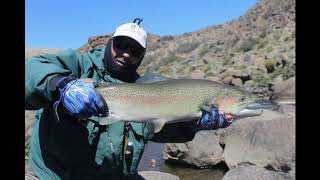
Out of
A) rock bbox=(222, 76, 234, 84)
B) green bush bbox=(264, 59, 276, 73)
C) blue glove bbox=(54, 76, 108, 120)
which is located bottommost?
rock bbox=(222, 76, 234, 84)

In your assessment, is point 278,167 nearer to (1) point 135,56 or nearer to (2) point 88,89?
(1) point 135,56

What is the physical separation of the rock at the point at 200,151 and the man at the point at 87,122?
5936mm

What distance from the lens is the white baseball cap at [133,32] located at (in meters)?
4.11

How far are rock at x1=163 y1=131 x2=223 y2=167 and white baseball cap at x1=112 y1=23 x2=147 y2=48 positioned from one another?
630 centimetres

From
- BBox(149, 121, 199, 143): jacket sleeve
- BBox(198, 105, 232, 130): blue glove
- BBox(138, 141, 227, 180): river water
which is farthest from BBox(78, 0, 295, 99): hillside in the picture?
BBox(198, 105, 232, 130): blue glove

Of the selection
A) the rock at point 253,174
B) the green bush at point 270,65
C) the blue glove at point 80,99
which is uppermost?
the blue glove at point 80,99

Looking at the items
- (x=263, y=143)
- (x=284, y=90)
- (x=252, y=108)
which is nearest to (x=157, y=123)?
(x=252, y=108)

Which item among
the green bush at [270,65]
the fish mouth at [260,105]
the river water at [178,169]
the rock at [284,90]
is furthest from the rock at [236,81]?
the fish mouth at [260,105]

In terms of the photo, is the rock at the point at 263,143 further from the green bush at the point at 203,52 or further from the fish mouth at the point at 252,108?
the green bush at the point at 203,52

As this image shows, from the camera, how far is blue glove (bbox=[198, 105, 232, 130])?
4.01m

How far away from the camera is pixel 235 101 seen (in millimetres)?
4156

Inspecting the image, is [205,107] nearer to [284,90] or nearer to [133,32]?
[133,32]

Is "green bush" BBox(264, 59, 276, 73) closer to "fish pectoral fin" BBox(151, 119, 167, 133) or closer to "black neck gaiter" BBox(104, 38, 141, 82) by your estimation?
"black neck gaiter" BBox(104, 38, 141, 82)
